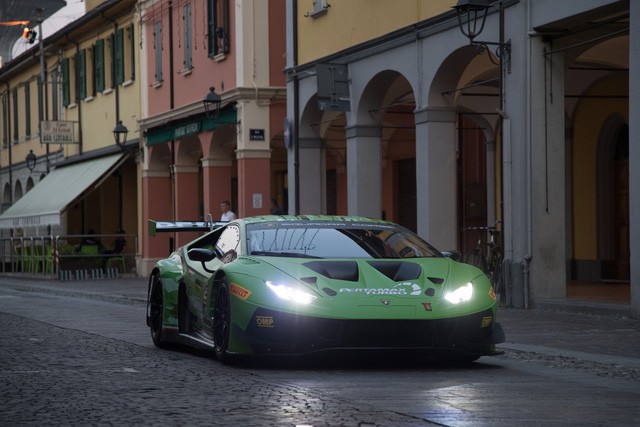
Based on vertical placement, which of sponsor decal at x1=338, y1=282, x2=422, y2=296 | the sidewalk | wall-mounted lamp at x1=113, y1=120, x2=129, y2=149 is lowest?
the sidewalk

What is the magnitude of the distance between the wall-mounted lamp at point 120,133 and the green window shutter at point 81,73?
506cm

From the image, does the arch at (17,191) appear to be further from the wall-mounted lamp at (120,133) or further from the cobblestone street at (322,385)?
the cobblestone street at (322,385)

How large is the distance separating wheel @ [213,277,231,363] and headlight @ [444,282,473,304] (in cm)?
175

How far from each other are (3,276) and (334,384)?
37.1m

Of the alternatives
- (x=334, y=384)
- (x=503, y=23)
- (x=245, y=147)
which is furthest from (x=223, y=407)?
(x=245, y=147)

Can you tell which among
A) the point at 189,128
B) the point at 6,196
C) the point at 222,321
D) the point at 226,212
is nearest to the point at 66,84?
the point at 6,196

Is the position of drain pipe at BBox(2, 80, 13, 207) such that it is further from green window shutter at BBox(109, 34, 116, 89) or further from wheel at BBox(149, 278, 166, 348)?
wheel at BBox(149, 278, 166, 348)

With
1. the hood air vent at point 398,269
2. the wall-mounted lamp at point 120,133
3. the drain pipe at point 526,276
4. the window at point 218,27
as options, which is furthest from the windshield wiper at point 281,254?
the wall-mounted lamp at point 120,133

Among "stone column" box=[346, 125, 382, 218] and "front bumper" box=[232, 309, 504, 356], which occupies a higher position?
"stone column" box=[346, 125, 382, 218]

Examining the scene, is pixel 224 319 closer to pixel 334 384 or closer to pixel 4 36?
pixel 334 384

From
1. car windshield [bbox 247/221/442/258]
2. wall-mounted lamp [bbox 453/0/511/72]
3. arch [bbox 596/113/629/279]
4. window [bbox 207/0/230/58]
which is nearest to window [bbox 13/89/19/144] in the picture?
window [bbox 207/0/230/58]

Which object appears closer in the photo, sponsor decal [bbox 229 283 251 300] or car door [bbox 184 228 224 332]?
sponsor decal [bbox 229 283 251 300]

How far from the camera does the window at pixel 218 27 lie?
115 feet

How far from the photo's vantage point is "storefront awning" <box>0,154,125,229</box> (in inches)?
1674
